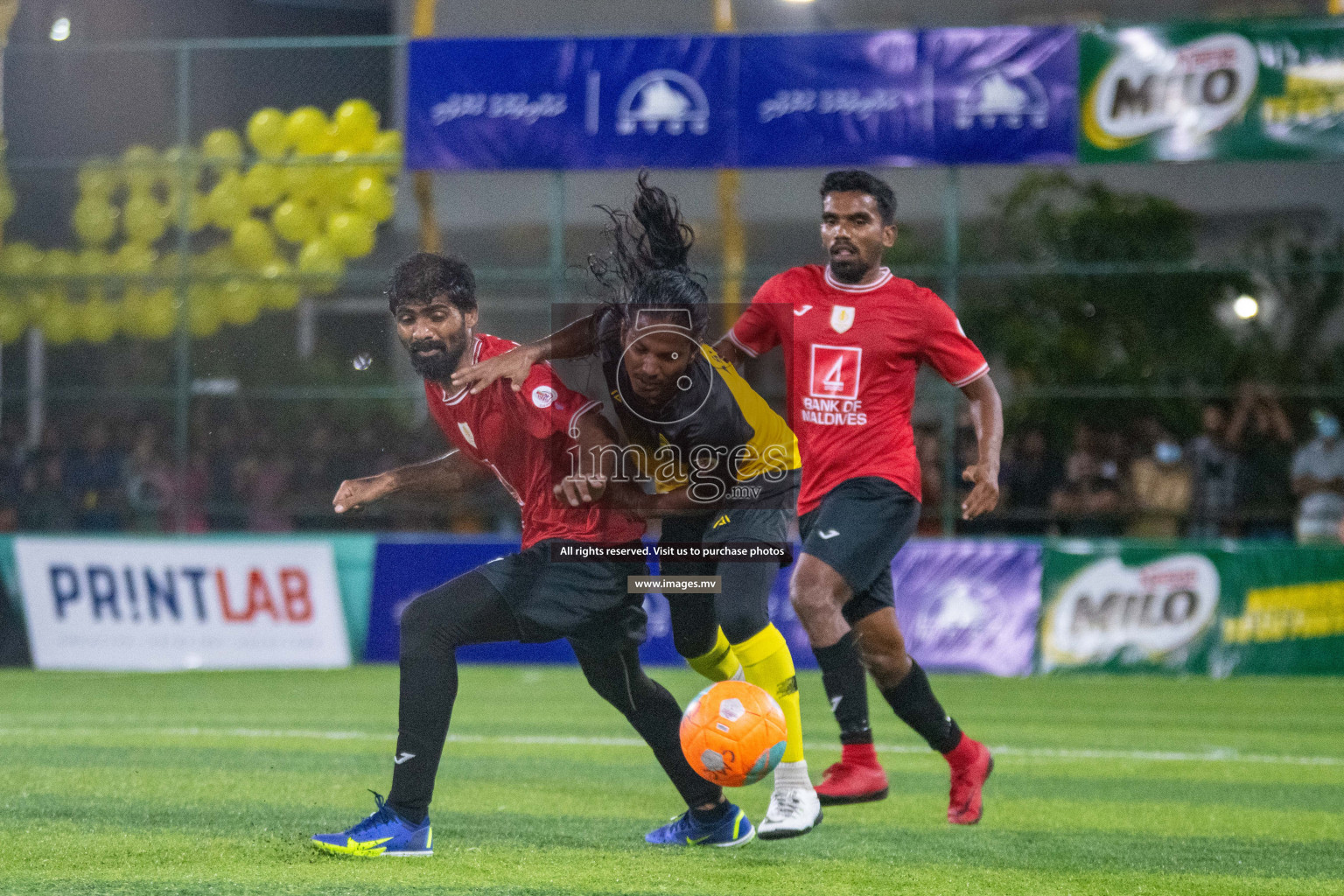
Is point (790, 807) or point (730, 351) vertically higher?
point (730, 351)

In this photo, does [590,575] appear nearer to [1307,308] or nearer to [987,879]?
[987,879]

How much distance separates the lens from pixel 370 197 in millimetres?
14984

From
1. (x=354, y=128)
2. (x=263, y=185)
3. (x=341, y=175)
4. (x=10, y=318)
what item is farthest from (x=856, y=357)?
(x=10, y=318)

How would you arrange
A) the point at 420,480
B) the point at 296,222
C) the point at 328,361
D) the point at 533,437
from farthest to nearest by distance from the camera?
the point at 328,361 → the point at 296,222 → the point at 420,480 → the point at 533,437

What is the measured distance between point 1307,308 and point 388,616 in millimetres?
10020

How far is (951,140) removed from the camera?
14148 mm

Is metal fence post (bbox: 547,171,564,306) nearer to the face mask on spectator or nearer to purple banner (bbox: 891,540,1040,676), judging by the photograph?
purple banner (bbox: 891,540,1040,676)

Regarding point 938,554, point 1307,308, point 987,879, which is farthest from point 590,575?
point 1307,308

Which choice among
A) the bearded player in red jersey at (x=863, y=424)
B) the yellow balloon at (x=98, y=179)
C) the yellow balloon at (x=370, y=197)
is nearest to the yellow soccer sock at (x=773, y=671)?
the bearded player in red jersey at (x=863, y=424)

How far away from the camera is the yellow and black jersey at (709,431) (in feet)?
17.9

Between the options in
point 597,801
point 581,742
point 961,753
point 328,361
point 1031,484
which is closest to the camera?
point 961,753

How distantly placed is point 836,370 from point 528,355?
1.52 m

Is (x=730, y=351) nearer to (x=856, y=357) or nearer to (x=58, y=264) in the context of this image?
(x=856, y=357)

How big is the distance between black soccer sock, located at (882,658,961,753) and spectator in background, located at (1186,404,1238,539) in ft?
28.4
